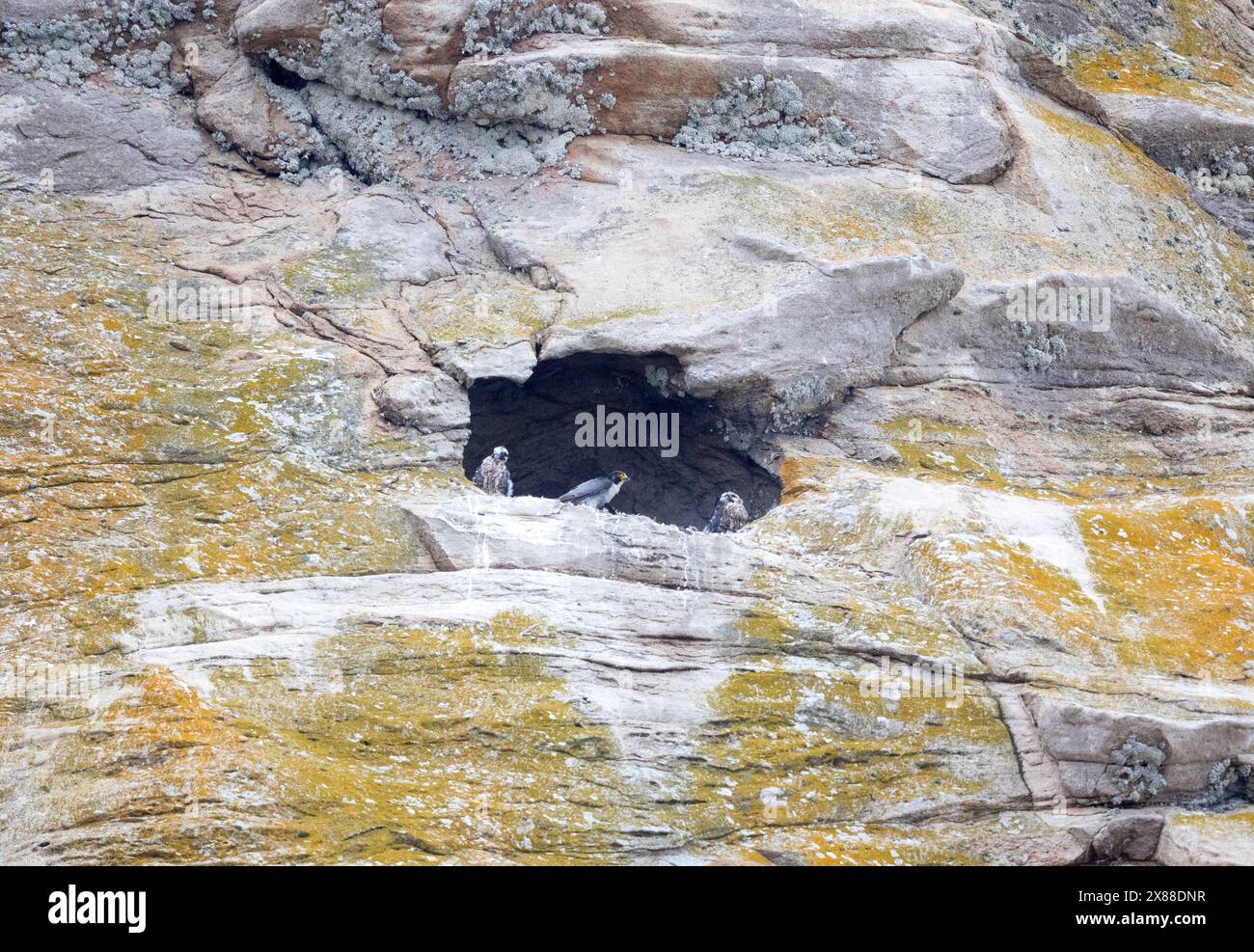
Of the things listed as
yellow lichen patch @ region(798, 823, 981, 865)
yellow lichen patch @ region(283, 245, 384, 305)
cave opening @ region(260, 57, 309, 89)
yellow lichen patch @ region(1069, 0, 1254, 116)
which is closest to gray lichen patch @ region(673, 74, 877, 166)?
yellow lichen patch @ region(1069, 0, 1254, 116)

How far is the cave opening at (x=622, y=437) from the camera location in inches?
768

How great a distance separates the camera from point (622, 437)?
66.6ft

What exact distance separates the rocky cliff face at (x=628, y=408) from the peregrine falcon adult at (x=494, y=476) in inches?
39.7

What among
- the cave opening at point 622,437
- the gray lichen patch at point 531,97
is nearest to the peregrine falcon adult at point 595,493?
the cave opening at point 622,437

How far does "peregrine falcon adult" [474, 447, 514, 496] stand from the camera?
18.2 meters

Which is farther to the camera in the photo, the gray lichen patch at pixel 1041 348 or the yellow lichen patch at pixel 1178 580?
the gray lichen patch at pixel 1041 348

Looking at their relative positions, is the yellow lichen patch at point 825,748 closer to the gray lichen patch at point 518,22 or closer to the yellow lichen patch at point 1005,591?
the yellow lichen patch at point 1005,591

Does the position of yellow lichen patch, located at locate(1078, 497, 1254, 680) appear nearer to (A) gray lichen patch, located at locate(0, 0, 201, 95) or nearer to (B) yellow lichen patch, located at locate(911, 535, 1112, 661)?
(B) yellow lichen patch, located at locate(911, 535, 1112, 661)

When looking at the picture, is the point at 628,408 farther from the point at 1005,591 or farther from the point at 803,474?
the point at 1005,591

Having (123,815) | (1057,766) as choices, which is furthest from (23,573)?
(1057,766)

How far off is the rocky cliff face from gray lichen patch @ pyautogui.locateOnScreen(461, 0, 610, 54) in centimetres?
7

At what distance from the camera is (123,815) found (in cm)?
1137

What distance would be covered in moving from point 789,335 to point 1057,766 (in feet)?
23.8

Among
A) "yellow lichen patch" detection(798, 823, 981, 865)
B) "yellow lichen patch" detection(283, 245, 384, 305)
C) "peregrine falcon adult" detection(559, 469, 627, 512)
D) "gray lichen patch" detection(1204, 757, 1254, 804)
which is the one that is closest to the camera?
"yellow lichen patch" detection(798, 823, 981, 865)
